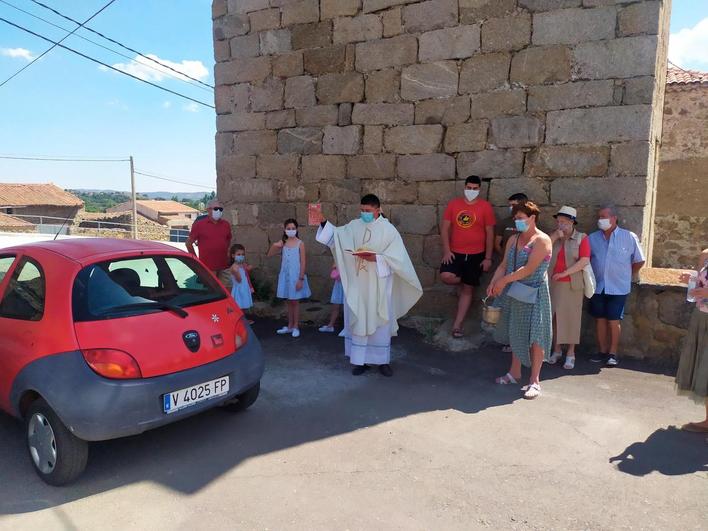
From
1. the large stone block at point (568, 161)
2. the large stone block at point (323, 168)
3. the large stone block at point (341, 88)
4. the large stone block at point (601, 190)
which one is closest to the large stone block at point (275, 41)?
the large stone block at point (341, 88)

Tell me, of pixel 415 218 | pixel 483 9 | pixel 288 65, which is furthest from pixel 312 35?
pixel 415 218

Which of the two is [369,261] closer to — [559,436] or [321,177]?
[559,436]

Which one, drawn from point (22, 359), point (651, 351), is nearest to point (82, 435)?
point (22, 359)

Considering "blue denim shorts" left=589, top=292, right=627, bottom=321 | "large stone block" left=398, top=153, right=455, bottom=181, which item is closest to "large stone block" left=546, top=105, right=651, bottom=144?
"large stone block" left=398, top=153, right=455, bottom=181

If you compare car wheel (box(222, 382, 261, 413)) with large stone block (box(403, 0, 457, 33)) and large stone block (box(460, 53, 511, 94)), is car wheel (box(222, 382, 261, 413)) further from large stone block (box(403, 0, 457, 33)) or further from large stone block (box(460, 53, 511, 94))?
large stone block (box(403, 0, 457, 33))

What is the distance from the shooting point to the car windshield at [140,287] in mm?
3193

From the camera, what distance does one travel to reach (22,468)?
3.23m

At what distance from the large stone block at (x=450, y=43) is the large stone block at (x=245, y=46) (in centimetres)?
260

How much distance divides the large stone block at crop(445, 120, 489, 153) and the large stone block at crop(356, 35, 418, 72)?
1051 millimetres

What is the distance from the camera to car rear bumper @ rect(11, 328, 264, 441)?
9.50 ft

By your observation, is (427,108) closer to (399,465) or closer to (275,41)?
(275,41)

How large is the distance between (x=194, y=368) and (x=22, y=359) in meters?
1.03

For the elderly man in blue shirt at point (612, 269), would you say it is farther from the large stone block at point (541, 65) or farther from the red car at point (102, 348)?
the red car at point (102, 348)

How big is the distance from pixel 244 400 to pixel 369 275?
1671 millimetres
